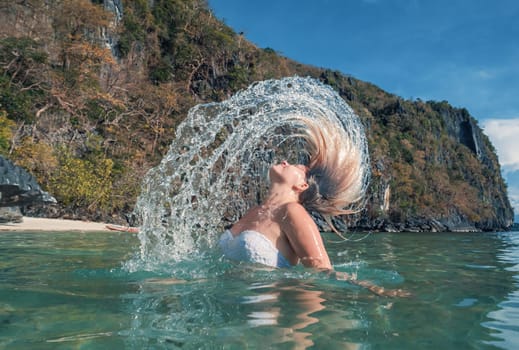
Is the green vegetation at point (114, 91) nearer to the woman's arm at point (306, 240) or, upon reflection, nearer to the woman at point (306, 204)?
the woman at point (306, 204)

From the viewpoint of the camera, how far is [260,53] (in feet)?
172

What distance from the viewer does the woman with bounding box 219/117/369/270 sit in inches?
152

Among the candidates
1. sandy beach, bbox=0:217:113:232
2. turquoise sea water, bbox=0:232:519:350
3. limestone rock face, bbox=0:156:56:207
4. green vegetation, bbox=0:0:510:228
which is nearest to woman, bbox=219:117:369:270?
turquoise sea water, bbox=0:232:519:350

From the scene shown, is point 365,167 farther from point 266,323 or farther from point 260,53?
point 260,53

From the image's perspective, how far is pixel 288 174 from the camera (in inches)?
170

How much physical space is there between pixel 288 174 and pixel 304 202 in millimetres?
362

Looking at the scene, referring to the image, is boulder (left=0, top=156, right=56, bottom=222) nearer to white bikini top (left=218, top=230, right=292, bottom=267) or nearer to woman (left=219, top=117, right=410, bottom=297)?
woman (left=219, top=117, right=410, bottom=297)

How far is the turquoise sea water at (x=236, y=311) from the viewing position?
2262 millimetres

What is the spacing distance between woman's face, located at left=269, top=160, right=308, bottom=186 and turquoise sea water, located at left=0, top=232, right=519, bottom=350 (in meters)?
0.88

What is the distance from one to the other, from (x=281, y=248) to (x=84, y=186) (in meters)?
22.7

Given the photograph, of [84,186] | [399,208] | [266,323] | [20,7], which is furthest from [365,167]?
[399,208]

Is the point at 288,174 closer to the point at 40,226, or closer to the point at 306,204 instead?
the point at 306,204

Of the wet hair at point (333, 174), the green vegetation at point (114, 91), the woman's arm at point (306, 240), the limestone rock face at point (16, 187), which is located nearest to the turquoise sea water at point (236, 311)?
the woman's arm at point (306, 240)

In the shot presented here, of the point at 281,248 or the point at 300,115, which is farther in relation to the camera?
the point at 300,115
